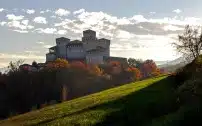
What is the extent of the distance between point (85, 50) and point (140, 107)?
502 feet

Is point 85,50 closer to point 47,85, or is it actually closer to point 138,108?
point 47,85

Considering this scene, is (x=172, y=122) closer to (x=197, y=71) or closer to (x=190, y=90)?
(x=190, y=90)

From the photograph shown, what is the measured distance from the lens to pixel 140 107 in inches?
1289

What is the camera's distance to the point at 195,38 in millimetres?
61750

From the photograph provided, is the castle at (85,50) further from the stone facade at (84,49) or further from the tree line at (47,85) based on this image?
the tree line at (47,85)

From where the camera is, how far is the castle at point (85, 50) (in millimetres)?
181125

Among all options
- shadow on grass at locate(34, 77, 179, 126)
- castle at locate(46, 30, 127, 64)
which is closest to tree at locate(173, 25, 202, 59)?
shadow on grass at locate(34, 77, 179, 126)

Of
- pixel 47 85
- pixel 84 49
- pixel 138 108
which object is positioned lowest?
pixel 47 85

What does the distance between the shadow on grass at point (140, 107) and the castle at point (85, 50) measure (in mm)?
141160

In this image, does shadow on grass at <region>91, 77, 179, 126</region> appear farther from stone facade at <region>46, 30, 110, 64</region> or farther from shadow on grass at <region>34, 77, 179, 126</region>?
stone facade at <region>46, 30, 110, 64</region>

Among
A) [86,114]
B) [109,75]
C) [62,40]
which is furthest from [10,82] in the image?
[86,114]

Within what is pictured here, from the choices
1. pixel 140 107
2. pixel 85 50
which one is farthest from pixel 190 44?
pixel 85 50

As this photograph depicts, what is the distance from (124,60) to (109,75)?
47841mm

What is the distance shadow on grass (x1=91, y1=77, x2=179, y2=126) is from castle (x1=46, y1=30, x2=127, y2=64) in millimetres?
141160
